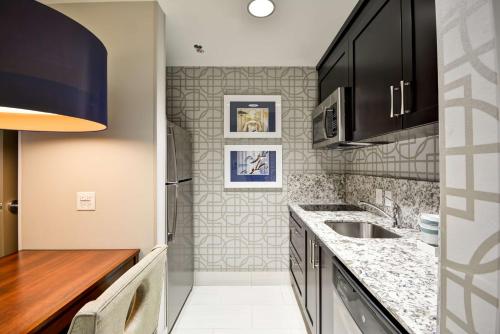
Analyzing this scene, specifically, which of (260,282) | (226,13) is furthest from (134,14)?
(260,282)

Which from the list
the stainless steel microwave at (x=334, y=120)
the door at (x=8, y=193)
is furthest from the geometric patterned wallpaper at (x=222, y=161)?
the door at (x=8, y=193)

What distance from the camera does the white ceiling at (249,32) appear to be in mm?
1785

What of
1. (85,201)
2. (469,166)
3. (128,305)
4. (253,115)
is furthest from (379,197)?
(85,201)

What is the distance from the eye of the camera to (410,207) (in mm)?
1714

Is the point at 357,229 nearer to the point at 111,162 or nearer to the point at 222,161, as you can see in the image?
the point at 222,161

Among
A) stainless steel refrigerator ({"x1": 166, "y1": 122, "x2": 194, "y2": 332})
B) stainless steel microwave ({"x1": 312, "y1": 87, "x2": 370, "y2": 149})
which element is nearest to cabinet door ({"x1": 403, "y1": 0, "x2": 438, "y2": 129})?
stainless steel microwave ({"x1": 312, "y1": 87, "x2": 370, "y2": 149})

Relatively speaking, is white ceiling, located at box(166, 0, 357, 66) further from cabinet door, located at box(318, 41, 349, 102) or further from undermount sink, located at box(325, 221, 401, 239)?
undermount sink, located at box(325, 221, 401, 239)

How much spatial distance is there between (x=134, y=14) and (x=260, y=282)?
2781 mm

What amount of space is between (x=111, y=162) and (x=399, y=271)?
1.70 metres

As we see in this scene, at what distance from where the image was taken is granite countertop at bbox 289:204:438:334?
2.36ft

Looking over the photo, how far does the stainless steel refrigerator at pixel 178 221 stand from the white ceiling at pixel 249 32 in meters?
0.83

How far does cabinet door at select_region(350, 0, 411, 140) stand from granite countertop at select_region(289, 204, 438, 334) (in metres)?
0.63

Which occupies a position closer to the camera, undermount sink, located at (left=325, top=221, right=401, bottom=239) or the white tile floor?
undermount sink, located at (left=325, top=221, right=401, bottom=239)

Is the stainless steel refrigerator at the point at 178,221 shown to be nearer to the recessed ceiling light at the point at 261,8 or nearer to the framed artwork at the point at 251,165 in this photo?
the framed artwork at the point at 251,165
